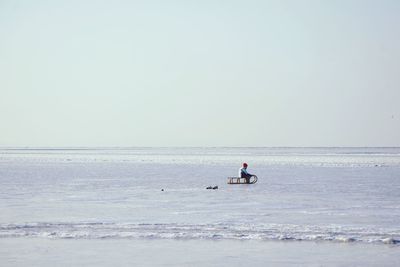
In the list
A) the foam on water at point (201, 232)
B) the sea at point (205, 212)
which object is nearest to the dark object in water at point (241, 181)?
the sea at point (205, 212)

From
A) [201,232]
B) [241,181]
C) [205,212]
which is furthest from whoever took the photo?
[241,181]

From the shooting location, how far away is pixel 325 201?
22562mm

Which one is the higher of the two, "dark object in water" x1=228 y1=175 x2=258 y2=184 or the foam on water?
"dark object in water" x1=228 y1=175 x2=258 y2=184

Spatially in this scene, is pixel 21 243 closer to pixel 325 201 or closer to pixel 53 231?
pixel 53 231

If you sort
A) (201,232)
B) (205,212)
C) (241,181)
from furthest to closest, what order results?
1. (241,181)
2. (205,212)
3. (201,232)

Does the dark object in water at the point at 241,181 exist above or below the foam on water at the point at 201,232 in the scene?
above

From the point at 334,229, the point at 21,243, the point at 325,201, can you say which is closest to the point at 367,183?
the point at 325,201

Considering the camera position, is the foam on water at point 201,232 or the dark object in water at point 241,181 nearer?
the foam on water at point 201,232

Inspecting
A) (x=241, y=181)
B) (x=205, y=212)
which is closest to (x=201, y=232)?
(x=205, y=212)

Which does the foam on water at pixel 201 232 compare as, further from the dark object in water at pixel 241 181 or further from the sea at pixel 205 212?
the dark object in water at pixel 241 181

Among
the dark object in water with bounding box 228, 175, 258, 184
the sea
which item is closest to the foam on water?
the sea

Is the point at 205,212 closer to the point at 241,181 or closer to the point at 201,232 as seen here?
the point at 201,232

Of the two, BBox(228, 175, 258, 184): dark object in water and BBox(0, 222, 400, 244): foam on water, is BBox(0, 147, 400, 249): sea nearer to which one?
BBox(0, 222, 400, 244): foam on water

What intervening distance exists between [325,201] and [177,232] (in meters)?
8.97
